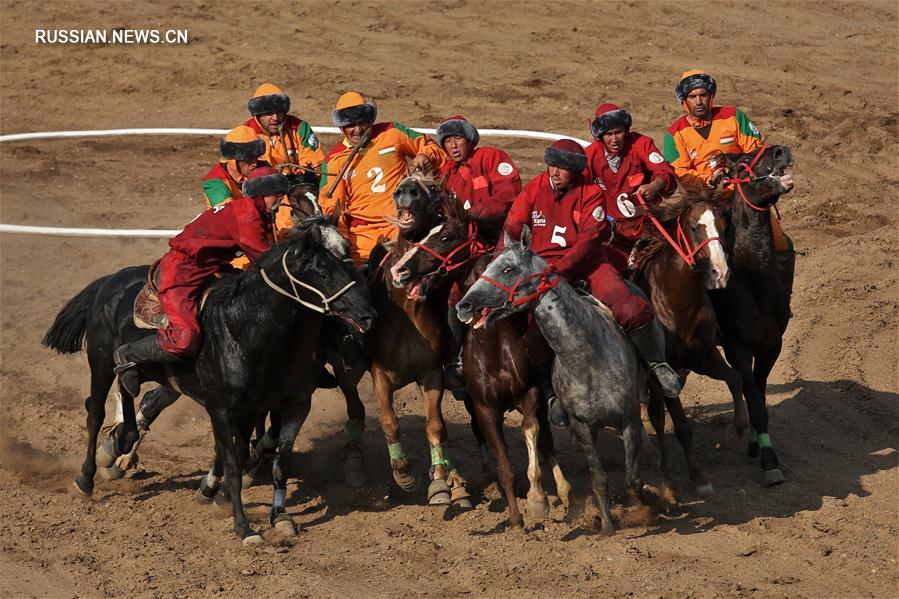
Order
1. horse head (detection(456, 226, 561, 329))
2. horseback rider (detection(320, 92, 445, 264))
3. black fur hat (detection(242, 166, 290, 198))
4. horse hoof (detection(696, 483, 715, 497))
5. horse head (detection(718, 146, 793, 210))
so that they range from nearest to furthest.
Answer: horse head (detection(456, 226, 561, 329)) → black fur hat (detection(242, 166, 290, 198)) → horse head (detection(718, 146, 793, 210)) → horse hoof (detection(696, 483, 715, 497)) → horseback rider (detection(320, 92, 445, 264))

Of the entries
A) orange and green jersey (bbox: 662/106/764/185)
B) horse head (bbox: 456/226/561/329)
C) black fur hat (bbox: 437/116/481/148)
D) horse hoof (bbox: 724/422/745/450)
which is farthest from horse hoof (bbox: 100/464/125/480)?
orange and green jersey (bbox: 662/106/764/185)

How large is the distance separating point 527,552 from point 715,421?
150 inches

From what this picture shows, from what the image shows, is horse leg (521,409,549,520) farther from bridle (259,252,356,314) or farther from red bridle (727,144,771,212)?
red bridle (727,144,771,212)

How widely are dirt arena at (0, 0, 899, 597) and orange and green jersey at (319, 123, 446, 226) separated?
244cm

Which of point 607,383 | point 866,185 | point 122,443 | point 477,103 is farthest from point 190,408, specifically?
point 866,185

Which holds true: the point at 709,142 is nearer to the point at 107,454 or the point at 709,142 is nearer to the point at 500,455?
the point at 500,455

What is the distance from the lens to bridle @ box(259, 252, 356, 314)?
10.0 m

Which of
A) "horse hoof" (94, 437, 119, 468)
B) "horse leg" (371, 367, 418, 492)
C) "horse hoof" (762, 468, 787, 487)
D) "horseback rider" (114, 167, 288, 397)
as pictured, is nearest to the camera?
"horseback rider" (114, 167, 288, 397)

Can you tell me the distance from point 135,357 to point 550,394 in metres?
3.51

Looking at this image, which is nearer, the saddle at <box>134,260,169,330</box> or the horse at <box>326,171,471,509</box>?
the horse at <box>326,171,471,509</box>

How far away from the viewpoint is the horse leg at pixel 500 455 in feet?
34.5

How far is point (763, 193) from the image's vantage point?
35.4 feet

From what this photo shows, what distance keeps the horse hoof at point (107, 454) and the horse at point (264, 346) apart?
103 cm

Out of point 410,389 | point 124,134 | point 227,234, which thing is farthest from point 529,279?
point 124,134
